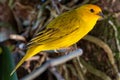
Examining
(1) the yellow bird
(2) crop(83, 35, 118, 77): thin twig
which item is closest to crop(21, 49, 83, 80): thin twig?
(1) the yellow bird

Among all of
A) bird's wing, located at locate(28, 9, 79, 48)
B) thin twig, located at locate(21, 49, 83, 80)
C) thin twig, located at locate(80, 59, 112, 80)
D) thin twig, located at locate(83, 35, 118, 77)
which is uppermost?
bird's wing, located at locate(28, 9, 79, 48)

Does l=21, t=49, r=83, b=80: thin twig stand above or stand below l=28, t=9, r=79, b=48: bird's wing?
below

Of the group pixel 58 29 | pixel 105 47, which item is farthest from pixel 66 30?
pixel 105 47

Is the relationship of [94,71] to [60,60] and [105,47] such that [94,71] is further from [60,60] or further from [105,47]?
[60,60]

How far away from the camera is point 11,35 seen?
138 cm

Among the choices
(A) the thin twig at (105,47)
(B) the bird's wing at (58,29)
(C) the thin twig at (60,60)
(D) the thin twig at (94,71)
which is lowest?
(D) the thin twig at (94,71)

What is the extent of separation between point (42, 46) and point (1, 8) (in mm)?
829

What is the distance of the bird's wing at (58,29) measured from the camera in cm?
73

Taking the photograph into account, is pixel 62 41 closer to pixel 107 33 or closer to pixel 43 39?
pixel 43 39

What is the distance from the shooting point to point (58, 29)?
77 cm

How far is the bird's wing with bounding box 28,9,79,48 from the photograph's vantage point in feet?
2.39

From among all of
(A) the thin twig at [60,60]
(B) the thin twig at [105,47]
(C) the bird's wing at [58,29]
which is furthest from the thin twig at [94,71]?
(C) the bird's wing at [58,29]

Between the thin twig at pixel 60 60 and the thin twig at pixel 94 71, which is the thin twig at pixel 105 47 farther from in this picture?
the thin twig at pixel 60 60

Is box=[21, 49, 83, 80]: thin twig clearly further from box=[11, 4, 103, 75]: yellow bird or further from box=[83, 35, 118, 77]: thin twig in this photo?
box=[83, 35, 118, 77]: thin twig
